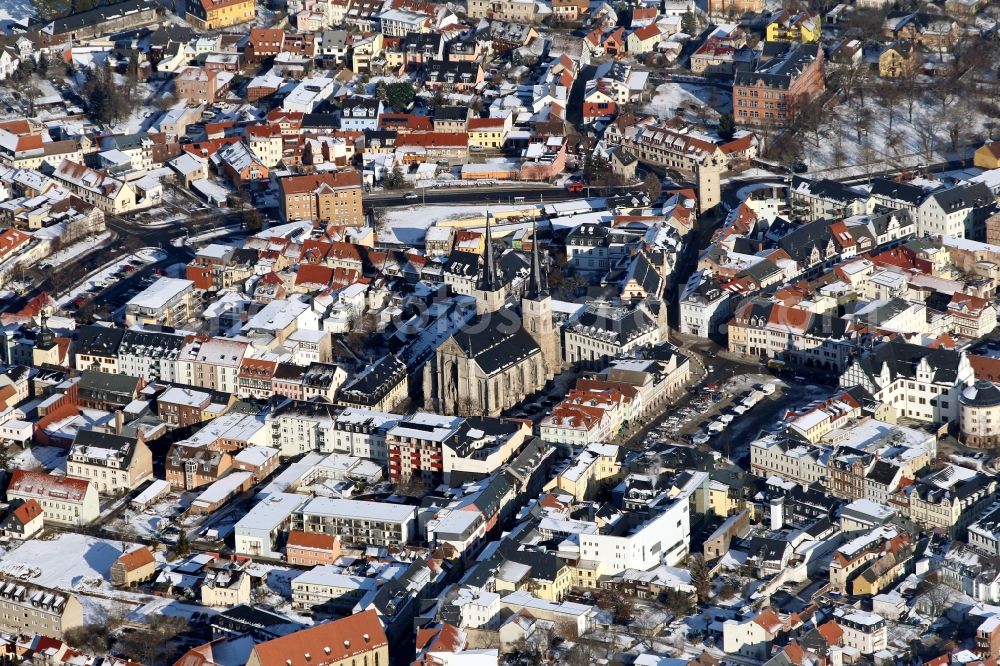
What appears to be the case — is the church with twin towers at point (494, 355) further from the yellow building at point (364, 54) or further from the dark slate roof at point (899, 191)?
the yellow building at point (364, 54)

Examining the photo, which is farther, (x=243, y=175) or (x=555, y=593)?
(x=243, y=175)

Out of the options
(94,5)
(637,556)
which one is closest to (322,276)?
(637,556)

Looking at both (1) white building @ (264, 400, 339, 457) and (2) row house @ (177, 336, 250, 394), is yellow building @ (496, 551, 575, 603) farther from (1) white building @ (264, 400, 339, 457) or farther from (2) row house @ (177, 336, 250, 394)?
(2) row house @ (177, 336, 250, 394)

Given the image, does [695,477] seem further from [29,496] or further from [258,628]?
[29,496]

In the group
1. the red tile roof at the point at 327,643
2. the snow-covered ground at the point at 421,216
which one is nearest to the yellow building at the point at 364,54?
the snow-covered ground at the point at 421,216

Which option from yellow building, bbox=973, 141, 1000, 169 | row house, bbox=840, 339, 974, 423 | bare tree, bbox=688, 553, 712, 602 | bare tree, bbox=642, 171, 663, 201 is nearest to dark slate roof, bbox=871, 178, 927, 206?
yellow building, bbox=973, 141, 1000, 169

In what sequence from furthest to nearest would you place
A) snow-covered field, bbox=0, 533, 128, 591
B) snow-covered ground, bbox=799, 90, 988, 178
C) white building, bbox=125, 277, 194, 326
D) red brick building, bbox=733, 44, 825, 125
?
red brick building, bbox=733, 44, 825, 125 → snow-covered ground, bbox=799, 90, 988, 178 → white building, bbox=125, 277, 194, 326 → snow-covered field, bbox=0, 533, 128, 591
